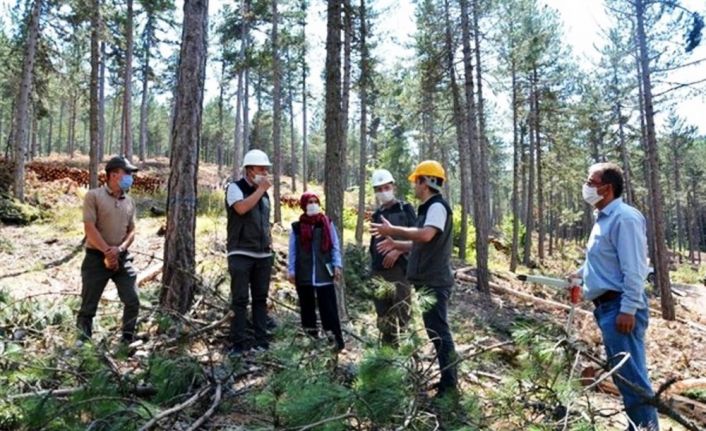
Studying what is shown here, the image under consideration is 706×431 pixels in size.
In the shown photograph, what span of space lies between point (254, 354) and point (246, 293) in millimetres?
664

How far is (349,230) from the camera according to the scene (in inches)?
853

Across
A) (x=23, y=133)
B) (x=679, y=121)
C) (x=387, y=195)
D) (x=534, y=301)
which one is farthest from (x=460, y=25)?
(x=679, y=121)

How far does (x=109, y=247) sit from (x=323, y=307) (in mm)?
1996

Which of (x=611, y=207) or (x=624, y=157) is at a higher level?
(x=624, y=157)

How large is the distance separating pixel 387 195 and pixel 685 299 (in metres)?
19.5

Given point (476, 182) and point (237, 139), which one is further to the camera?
point (237, 139)

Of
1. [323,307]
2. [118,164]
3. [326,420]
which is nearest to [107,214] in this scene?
[118,164]

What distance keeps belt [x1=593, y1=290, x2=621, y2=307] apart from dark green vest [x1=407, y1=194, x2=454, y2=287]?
3.26 feet

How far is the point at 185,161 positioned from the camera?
5188 millimetres

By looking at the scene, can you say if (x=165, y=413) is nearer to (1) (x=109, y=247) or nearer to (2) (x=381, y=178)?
(1) (x=109, y=247)

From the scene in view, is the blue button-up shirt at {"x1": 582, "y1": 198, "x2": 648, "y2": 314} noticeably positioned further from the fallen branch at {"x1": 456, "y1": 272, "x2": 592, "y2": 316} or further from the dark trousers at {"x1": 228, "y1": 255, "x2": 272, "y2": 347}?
the fallen branch at {"x1": 456, "y1": 272, "x2": 592, "y2": 316}

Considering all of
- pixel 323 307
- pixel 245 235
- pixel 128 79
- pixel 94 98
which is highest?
pixel 128 79

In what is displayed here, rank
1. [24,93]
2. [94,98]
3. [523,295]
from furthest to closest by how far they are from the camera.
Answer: [24,93]
[523,295]
[94,98]

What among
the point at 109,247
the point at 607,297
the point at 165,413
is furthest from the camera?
the point at 109,247
